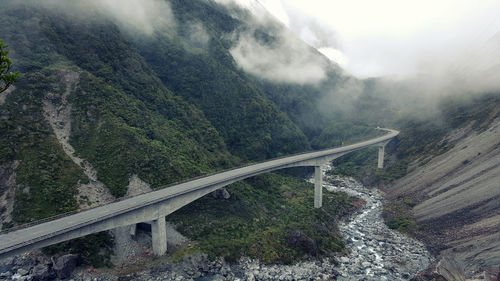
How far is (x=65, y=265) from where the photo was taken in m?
31.0

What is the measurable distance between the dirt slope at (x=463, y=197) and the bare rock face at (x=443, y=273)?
0.93 meters

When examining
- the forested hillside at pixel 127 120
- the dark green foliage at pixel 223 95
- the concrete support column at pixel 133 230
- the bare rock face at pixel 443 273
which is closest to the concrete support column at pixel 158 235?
the concrete support column at pixel 133 230

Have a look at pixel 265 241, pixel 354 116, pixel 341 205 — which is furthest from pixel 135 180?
pixel 354 116

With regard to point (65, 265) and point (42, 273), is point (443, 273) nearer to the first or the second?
point (65, 265)

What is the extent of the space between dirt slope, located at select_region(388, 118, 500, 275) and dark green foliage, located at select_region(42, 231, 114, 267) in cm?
4045

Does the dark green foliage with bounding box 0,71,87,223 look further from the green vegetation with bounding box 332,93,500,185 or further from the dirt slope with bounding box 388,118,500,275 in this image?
the green vegetation with bounding box 332,93,500,185

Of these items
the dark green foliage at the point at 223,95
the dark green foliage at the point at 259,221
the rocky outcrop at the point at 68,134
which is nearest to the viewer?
the dark green foliage at the point at 259,221

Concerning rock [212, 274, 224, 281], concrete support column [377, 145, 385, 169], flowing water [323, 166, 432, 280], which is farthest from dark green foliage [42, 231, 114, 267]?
concrete support column [377, 145, 385, 169]

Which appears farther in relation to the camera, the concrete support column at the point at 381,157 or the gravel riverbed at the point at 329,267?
the concrete support column at the point at 381,157

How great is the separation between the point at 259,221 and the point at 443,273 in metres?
24.6

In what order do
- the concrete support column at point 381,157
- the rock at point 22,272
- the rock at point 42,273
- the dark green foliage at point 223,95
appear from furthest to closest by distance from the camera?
the concrete support column at point 381,157 < the dark green foliage at point 223,95 < the rock at point 22,272 < the rock at point 42,273

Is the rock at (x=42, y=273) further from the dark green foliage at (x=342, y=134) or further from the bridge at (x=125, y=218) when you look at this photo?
the dark green foliage at (x=342, y=134)

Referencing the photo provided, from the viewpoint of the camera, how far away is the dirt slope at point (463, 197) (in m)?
38.3

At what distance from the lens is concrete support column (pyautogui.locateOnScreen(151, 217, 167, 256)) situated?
116 ft
